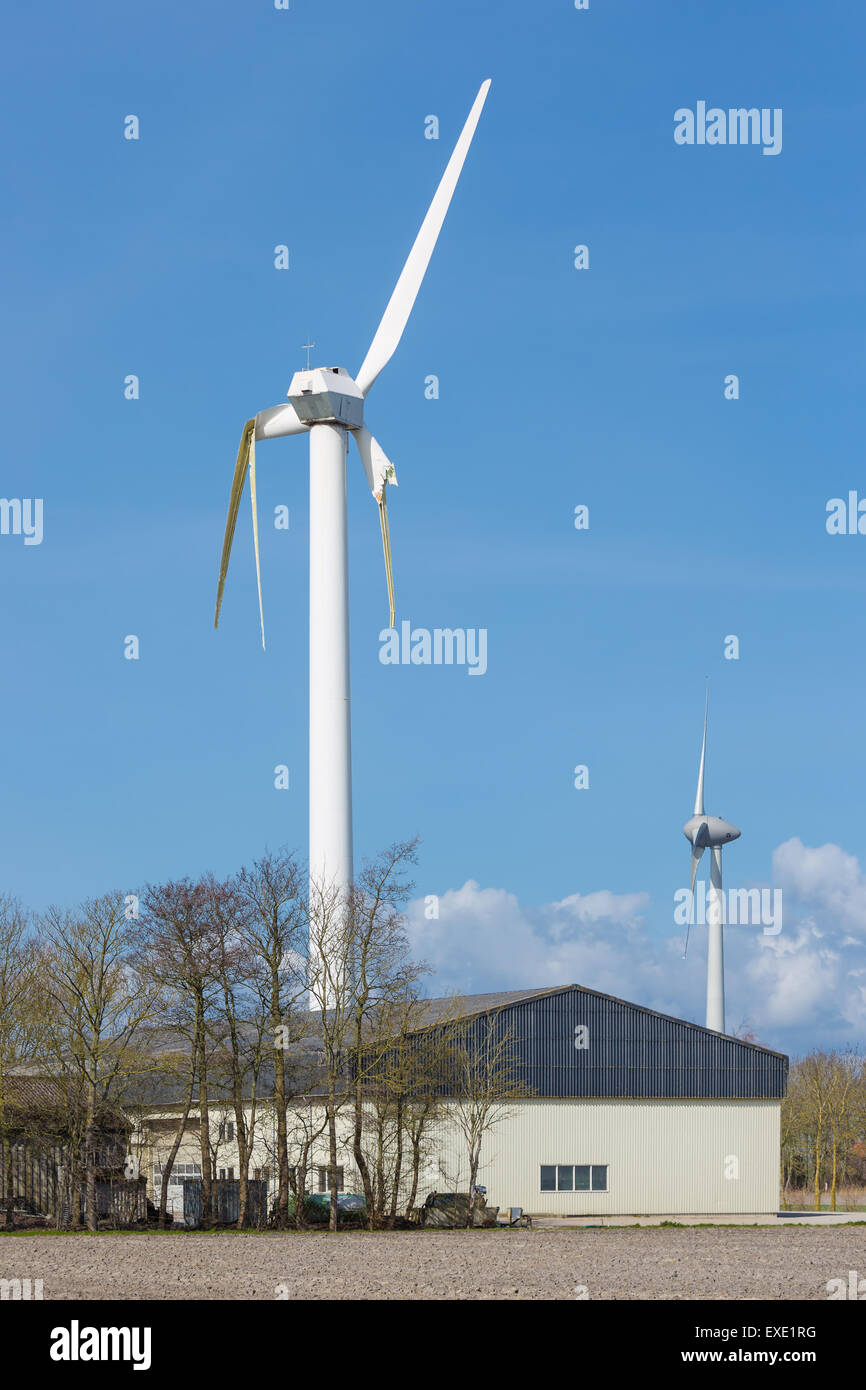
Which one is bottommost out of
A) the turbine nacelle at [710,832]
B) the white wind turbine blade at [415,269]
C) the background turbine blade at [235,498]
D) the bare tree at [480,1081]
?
the bare tree at [480,1081]

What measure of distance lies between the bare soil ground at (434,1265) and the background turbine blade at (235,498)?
2434 centimetres

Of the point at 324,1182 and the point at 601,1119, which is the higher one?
the point at 601,1119

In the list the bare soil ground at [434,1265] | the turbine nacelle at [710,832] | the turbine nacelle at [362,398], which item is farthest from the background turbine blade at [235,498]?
the turbine nacelle at [710,832]

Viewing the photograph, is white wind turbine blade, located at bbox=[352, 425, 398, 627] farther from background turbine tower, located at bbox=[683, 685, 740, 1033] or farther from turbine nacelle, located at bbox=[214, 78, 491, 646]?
background turbine tower, located at bbox=[683, 685, 740, 1033]

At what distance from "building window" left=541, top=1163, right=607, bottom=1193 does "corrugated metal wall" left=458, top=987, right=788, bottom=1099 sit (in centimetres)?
262

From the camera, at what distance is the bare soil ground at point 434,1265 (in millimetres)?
28375

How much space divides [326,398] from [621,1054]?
27.7 m

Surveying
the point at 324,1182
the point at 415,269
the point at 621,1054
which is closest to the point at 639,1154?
the point at 621,1054

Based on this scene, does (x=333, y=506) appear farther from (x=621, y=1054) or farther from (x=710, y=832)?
(x=710, y=832)

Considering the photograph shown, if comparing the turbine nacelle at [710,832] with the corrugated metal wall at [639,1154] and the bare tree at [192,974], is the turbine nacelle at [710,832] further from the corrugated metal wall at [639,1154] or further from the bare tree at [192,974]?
the bare tree at [192,974]

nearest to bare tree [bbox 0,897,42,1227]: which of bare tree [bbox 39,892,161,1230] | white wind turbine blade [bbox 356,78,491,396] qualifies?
bare tree [bbox 39,892,161,1230]

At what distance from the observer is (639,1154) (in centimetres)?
6500
